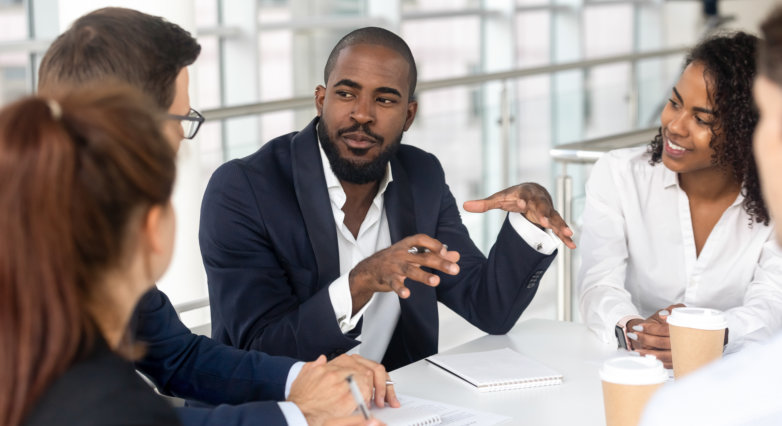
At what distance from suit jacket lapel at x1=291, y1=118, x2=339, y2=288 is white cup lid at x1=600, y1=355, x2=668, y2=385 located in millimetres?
889

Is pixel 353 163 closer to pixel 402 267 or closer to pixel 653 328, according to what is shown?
pixel 402 267

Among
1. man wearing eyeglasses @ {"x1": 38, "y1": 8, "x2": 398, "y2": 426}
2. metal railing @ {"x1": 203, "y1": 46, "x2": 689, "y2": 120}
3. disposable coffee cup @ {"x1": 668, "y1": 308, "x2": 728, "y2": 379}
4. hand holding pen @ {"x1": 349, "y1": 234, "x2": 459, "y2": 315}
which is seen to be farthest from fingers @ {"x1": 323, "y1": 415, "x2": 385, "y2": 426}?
metal railing @ {"x1": 203, "y1": 46, "x2": 689, "y2": 120}

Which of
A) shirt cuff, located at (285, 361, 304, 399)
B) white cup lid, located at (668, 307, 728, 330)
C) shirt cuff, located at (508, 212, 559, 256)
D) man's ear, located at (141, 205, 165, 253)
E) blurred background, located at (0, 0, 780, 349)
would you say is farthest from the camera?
blurred background, located at (0, 0, 780, 349)

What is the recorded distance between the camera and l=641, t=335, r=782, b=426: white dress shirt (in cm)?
82

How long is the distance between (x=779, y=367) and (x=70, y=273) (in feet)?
2.03

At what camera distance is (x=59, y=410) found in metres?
0.86

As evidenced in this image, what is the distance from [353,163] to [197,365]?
0.61 meters

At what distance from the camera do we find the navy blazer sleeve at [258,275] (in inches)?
75.1

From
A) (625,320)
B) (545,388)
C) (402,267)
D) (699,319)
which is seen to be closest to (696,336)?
(699,319)

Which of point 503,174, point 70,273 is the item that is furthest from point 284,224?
point 503,174

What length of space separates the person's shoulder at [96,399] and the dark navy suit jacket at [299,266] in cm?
99

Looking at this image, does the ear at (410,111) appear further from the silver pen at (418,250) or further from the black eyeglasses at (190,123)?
the black eyeglasses at (190,123)

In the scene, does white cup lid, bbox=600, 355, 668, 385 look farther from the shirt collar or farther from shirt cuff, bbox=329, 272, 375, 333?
the shirt collar

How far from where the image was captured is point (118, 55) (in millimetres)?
1385
